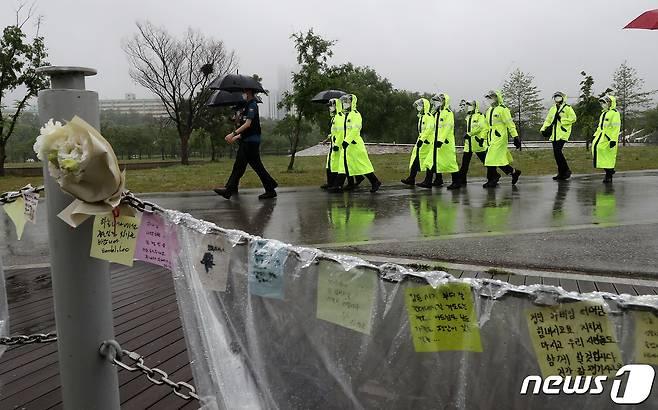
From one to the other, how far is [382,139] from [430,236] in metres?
55.2

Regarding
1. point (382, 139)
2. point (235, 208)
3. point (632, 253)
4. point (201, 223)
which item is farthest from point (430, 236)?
point (382, 139)

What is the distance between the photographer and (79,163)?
174 cm

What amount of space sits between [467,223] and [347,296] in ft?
19.1

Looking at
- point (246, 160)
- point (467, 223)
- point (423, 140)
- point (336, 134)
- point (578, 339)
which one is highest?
point (336, 134)

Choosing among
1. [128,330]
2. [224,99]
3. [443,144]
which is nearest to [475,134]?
[443,144]

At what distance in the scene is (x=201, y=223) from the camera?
77.5 inches

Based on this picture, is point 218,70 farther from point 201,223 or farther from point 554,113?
point 201,223

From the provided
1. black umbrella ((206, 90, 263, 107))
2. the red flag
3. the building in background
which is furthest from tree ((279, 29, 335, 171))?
the building in background

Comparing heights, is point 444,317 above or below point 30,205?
below

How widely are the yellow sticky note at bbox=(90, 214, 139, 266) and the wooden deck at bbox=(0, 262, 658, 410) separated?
1.01m

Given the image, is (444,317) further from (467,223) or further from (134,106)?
(134,106)

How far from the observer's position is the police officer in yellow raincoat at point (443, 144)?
11.7 m

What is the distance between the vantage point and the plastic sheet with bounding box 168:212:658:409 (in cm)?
132

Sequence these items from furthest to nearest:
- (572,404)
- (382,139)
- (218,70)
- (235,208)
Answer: (382,139), (218,70), (235,208), (572,404)
